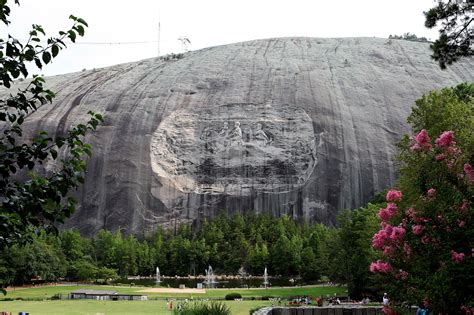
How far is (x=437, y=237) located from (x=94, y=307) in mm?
19426

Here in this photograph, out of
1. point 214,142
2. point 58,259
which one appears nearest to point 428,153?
point 58,259

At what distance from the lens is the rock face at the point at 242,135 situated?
58875 millimetres

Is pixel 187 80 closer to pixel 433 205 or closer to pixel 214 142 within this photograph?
pixel 214 142

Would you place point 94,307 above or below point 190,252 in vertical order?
below

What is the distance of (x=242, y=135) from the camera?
206ft

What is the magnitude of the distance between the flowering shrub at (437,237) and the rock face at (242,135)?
4715cm

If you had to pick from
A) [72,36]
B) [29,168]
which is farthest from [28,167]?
[72,36]

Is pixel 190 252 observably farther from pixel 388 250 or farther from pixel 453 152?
pixel 453 152

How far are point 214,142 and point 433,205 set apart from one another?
53.3 metres

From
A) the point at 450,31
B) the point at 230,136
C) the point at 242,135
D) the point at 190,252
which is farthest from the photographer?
the point at 230,136

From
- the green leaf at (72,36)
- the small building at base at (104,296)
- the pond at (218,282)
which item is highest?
the green leaf at (72,36)

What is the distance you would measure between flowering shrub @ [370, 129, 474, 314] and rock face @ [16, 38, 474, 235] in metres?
47.2

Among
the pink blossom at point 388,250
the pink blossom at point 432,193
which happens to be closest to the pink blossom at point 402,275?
the pink blossom at point 388,250

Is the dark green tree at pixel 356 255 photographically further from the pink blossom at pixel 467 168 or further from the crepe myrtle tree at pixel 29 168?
the crepe myrtle tree at pixel 29 168
